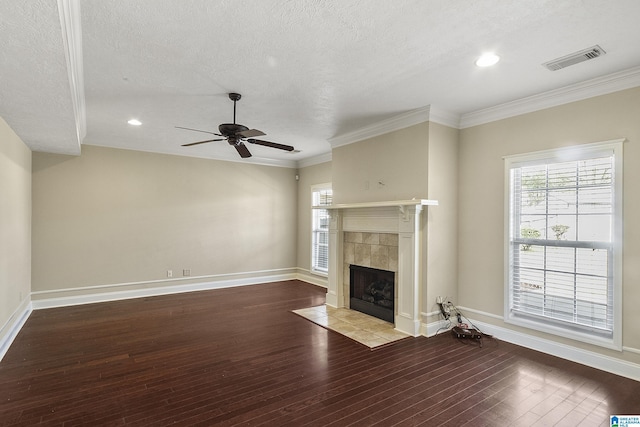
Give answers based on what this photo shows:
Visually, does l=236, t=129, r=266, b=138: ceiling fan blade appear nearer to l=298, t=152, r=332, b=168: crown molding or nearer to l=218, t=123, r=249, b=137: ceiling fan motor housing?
l=218, t=123, r=249, b=137: ceiling fan motor housing

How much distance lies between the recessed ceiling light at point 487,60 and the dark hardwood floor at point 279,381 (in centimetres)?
292

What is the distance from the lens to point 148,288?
6246 millimetres

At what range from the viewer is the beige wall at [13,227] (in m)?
3.69

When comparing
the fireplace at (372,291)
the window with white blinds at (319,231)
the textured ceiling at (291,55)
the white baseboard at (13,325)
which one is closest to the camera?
the textured ceiling at (291,55)

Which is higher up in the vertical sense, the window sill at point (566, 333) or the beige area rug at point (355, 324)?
the window sill at point (566, 333)

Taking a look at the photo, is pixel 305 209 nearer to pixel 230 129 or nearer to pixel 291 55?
pixel 230 129

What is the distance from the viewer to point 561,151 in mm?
3562

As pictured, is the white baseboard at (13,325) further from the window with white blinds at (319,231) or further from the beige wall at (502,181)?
the beige wall at (502,181)

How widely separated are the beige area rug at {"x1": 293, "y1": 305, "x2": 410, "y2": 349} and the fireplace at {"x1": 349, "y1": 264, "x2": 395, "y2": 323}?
109mm

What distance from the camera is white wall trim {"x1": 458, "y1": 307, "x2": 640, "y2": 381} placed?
3.10 metres

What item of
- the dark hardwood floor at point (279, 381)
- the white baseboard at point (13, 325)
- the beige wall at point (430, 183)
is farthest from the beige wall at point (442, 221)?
the white baseboard at point (13, 325)

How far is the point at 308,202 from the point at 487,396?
5.59 m

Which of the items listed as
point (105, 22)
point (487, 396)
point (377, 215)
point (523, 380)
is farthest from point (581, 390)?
point (105, 22)

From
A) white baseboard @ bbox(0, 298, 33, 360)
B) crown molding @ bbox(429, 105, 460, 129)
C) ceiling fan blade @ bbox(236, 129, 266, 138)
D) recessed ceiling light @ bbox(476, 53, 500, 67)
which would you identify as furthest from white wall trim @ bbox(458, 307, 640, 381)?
white baseboard @ bbox(0, 298, 33, 360)
